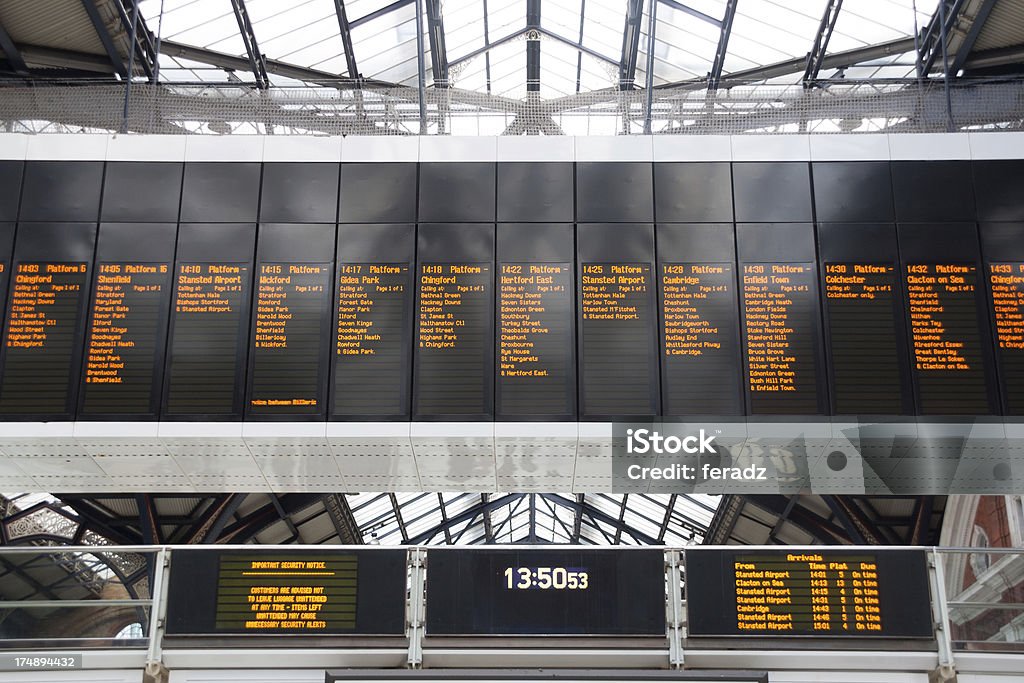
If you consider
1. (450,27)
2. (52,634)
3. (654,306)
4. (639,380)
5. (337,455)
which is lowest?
(52,634)

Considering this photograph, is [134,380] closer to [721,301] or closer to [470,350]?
[470,350]

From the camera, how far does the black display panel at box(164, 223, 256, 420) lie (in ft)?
37.7

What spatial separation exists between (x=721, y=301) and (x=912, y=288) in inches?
89.9

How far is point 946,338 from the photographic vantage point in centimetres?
1163

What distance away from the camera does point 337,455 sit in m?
11.7

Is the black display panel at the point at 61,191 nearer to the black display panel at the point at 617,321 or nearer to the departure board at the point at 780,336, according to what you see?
the black display panel at the point at 617,321

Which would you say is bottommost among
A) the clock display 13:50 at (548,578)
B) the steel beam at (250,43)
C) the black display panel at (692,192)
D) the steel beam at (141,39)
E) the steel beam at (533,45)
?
the clock display 13:50 at (548,578)

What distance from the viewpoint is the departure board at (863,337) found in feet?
37.4

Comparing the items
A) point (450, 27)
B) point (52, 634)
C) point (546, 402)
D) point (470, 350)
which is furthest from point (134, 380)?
point (450, 27)

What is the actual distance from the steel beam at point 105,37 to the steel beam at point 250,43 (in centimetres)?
239

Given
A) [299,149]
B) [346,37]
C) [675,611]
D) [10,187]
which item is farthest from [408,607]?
[346,37]

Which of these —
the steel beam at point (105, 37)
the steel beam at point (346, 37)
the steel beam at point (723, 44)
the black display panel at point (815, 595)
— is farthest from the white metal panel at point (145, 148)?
the steel beam at point (723, 44)

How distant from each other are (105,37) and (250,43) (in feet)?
9.37

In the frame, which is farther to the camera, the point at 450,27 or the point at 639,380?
the point at 450,27
